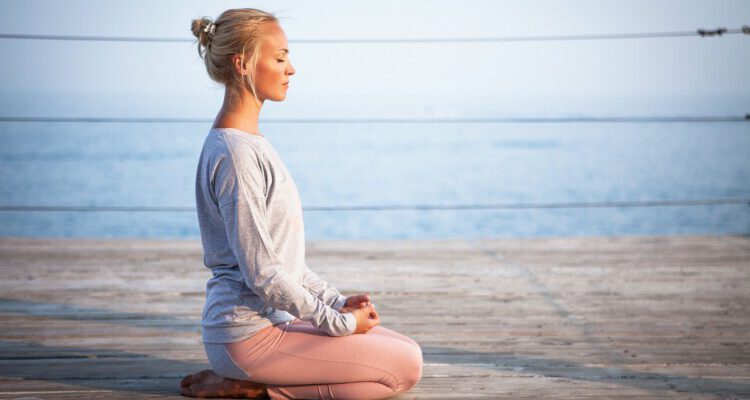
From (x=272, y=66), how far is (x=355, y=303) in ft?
1.50

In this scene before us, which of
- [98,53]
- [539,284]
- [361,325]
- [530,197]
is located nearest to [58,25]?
[98,53]

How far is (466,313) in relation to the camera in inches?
99.7

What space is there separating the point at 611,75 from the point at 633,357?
13084 mm

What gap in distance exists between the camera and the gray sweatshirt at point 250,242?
154 centimetres

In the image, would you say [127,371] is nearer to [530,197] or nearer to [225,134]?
[225,134]

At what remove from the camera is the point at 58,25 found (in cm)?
1410

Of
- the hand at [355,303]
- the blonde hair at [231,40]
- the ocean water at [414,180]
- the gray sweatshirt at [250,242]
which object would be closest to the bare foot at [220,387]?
the gray sweatshirt at [250,242]

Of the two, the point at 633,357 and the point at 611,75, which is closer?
the point at 633,357

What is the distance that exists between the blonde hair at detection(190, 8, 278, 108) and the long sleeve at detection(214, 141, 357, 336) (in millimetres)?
154

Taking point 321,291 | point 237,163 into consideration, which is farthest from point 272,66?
point 321,291

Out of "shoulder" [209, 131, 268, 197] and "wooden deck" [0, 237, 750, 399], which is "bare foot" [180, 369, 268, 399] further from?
"shoulder" [209, 131, 268, 197]

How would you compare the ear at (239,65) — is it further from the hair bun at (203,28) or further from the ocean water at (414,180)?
the ocean water at (414,180)

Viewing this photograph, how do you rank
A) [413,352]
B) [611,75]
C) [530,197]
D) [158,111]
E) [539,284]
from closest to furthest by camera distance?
[413,352]
[539,284]
[158,111]
[611,75]
[530,197]

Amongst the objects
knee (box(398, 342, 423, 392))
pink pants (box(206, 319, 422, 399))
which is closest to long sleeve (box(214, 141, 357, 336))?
pink pants (box(206, 319, 422, 399))
